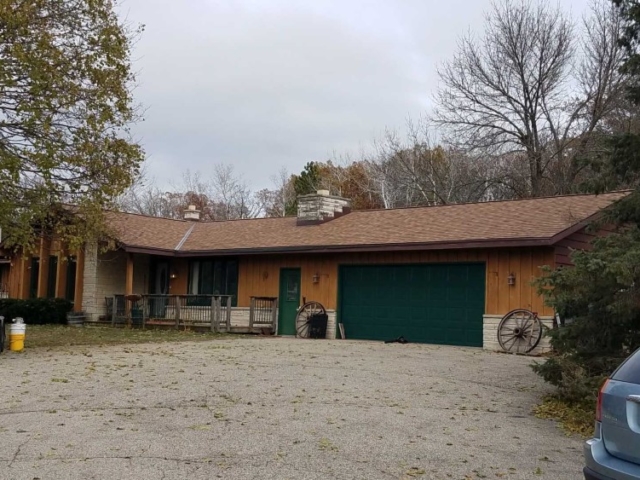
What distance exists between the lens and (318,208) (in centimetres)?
2486

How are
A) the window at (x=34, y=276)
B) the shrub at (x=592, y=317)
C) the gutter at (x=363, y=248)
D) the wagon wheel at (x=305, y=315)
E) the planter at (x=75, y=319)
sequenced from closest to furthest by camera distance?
the shrub at (x=592, y=317), the gutter at (x=363, y=248), the wagon wheel at (x=305, y=315), the planter at (x=75, y=319), the window at (x=34, y=276)

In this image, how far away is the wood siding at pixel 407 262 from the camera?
17.7 meters

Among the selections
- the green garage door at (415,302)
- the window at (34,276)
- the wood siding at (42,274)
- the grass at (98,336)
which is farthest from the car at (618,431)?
the window at (34,276)

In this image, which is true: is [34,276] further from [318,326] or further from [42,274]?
[318,326]

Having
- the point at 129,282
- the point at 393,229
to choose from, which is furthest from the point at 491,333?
the point at 129,282

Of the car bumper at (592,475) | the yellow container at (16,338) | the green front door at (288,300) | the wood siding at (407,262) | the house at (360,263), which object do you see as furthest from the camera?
the green front door at (288,300)

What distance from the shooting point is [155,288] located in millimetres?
26391

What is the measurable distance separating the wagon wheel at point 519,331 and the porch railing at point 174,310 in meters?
8.53

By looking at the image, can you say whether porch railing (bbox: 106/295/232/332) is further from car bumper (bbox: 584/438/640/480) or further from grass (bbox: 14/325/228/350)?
car bumper (bbox: 584/438/640/480)

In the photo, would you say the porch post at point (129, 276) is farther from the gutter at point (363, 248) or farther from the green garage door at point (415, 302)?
the green garage door at point (415, 302)

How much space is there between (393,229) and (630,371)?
16758 mm

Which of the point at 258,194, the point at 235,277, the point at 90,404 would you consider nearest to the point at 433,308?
the point at 235,277

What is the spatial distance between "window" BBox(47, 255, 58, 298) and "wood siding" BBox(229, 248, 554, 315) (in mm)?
8131

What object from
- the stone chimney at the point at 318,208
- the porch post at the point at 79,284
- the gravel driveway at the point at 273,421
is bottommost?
the gravel driveway at the point at 273,421
